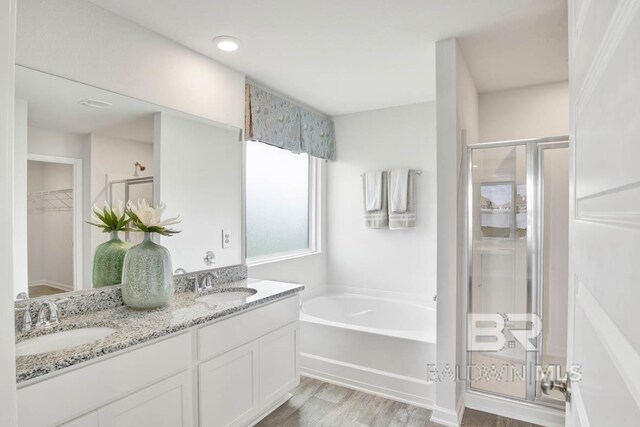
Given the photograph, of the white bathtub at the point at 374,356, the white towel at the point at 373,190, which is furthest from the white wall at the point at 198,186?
the white towel at the point at 373,190

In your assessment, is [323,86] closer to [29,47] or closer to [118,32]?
[118,32]

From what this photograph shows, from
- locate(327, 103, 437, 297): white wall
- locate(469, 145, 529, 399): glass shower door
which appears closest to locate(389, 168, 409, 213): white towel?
locate(327, 103, 437, 297): white wall

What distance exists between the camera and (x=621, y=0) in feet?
1.42

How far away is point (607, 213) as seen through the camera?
505mm

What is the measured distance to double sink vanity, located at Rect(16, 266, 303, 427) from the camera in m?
1.32

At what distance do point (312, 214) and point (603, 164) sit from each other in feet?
12.1

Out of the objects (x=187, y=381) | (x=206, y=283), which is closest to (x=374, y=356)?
(x=206, y=283)

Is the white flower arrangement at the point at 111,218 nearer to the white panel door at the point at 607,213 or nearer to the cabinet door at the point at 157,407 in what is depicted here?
the cabinet door at the point at 157,407

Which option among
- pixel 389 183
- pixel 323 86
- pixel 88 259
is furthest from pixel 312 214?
A: pixel 88 259

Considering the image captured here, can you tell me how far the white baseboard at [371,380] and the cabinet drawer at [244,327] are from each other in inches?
26.4

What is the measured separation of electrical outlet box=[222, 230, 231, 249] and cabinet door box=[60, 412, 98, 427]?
148cm

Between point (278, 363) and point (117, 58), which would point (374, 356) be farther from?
point (117, 58)

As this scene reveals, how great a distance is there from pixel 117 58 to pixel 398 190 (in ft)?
8.58

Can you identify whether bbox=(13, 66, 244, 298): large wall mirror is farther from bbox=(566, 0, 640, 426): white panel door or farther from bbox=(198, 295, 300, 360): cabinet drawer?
bbox=(566, 0, 640, 426): white panel door
